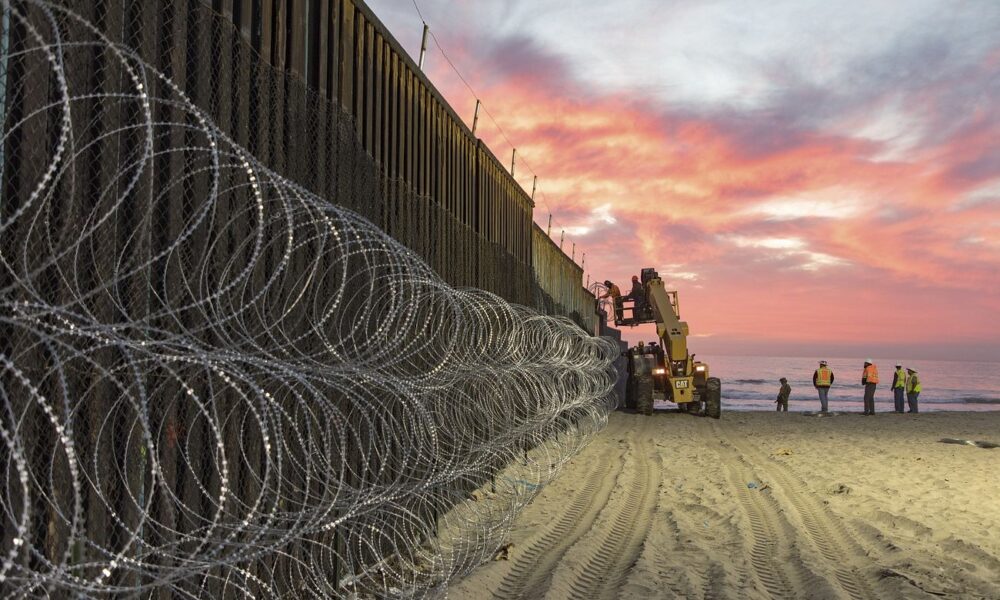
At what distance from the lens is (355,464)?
5.27 metres

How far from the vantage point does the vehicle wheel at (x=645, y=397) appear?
18469 millimetres

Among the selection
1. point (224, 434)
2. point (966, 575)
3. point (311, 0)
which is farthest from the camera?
point (966, 575)

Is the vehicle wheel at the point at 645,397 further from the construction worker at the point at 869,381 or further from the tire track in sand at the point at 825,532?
the construction worker at the point at 869,381

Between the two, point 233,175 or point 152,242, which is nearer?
point 152,242

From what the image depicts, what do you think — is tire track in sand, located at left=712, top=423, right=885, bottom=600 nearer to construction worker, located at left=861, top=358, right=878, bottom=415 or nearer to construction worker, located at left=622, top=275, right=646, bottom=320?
construction worker, located at left=622, top=275, right=646, bottom=320

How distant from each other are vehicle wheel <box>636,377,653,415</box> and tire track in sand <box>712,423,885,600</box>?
6958 millimetres

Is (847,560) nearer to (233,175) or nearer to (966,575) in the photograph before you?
(966,575)

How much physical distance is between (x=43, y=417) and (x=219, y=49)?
213 cm

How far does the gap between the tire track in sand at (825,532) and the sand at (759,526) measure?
2cm

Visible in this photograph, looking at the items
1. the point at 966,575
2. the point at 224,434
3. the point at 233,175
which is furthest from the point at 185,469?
the point at 966,575

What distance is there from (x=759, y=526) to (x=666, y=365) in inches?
461

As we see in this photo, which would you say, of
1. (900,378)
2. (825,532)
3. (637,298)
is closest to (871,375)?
(900,378)

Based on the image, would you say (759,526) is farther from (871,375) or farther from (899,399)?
(899,399)

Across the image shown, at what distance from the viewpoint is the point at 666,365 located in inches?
740
